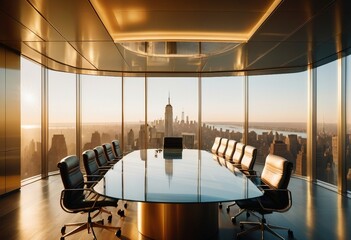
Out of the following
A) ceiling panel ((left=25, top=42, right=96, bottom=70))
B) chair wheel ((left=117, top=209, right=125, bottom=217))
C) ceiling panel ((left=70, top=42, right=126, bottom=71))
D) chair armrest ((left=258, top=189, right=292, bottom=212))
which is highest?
ceiling panel ((left=70, top=42, right=126, bottom=71))

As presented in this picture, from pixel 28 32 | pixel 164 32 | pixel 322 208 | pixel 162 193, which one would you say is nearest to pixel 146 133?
pixel 164 32

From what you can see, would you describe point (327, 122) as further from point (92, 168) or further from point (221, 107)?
point (92, 168)

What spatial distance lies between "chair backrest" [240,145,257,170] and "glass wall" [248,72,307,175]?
10.3 feet

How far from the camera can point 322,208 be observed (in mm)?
4469

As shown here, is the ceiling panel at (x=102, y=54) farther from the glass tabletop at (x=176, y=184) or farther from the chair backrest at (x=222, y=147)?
the chair backrest at (x=222, y=147)

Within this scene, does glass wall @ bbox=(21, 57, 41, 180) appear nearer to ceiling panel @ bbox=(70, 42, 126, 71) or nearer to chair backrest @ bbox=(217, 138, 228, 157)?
ceiling panel @ bbox=(70, 42, 126, 71)

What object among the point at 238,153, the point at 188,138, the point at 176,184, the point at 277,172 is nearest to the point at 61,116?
the point at 188,138

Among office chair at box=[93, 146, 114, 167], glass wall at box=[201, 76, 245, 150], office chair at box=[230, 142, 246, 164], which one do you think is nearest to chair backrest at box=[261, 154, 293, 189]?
office chair at box=[230, 142, 246, 164]

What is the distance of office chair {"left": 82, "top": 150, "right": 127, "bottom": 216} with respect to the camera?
3532mm

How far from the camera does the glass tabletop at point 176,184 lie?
230 centimetres

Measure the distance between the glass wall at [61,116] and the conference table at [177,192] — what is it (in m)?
4.22

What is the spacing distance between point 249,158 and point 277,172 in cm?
103

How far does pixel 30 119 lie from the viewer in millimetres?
6336

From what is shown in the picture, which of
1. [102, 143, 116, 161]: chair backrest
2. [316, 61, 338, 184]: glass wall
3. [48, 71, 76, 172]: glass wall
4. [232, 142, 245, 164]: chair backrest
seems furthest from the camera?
[48, 71, 76, 172]: glass wall
